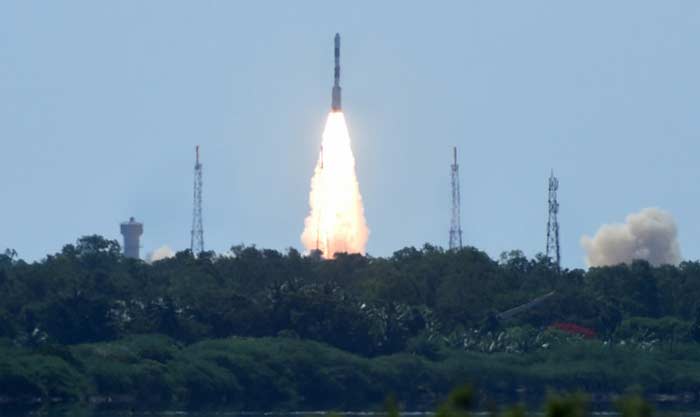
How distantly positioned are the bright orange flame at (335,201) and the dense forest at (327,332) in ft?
14.6

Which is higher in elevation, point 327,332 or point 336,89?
point 336,89

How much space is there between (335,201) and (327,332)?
2575 cm

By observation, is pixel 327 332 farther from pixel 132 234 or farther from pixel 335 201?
pixel 132 234

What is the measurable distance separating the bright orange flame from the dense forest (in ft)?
14.6

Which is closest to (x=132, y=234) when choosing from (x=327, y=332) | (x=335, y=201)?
(x=335, y=201)

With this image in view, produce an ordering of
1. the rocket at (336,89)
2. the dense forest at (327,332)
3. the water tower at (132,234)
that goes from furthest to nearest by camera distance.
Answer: the water tower at (132,234) → the rocket at (336,89) → the dense forest at (327,332)

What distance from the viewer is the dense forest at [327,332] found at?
8169 cm

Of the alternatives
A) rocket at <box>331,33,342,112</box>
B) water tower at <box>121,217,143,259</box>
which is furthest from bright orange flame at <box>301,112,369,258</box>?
water tower at <box>121,217,143,259</box>

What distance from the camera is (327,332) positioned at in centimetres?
9088

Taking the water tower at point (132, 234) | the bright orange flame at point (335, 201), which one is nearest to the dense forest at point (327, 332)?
the bright orange flame at point (335, 201)

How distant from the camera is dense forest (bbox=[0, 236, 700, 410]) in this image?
81688 mm

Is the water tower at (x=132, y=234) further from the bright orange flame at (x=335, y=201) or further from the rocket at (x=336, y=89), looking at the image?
the rocket at (x=336, y=89)

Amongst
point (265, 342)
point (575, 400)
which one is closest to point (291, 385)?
point (265, 342)

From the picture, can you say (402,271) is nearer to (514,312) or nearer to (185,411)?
(514,312)
